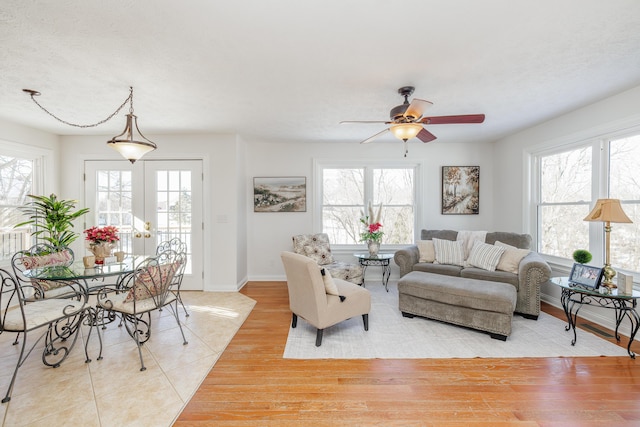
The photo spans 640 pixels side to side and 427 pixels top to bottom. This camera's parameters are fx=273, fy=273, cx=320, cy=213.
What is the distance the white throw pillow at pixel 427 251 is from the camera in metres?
4.25

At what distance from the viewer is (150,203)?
14.6 ft

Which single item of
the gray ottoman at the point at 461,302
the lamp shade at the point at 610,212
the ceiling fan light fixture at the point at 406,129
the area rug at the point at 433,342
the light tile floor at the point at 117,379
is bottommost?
the light tile floor at the point at 117,379

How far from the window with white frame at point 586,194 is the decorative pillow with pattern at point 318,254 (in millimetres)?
3274

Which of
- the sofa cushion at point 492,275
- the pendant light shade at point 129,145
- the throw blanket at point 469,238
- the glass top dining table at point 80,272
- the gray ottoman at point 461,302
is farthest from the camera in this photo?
the throw blanket at point 469,238

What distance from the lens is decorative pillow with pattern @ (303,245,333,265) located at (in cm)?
448

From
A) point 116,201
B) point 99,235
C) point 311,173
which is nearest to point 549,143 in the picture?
point 311,173

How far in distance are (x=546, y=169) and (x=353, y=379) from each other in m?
4.19

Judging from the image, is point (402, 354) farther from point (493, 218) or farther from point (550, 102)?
point (493, 218)

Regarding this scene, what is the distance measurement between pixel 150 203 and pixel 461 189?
5.45m

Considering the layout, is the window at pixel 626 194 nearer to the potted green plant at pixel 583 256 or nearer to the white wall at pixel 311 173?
the potted green plant at pixel 583 256

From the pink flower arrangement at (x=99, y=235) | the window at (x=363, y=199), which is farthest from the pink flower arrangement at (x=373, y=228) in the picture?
the pink flower arrangement at (x=99, y=235)

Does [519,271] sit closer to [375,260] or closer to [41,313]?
[375,260]

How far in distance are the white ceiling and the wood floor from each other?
2.59 metres

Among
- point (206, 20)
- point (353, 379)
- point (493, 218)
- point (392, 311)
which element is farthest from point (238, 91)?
point (493, 218)
